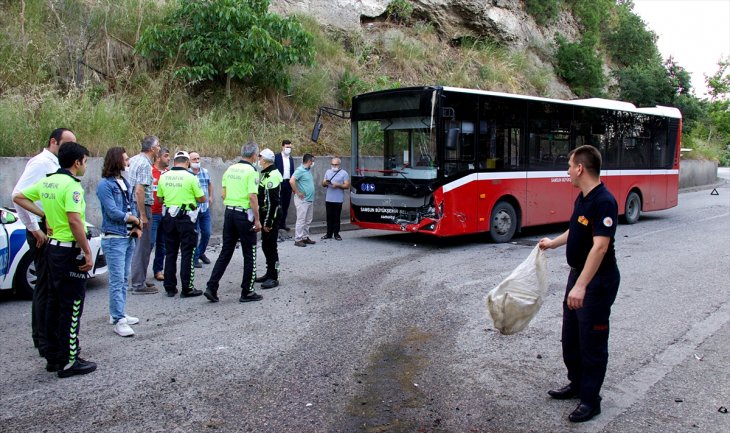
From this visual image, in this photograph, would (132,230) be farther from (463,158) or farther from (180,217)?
(463,158)

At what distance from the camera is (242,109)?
1692cm

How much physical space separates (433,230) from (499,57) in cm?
1768

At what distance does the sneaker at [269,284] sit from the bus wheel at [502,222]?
5.34m

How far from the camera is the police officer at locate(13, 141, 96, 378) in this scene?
5277 mm

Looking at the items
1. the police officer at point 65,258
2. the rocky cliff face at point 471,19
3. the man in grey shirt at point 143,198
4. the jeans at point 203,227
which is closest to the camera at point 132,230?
the police officer at point 65,258

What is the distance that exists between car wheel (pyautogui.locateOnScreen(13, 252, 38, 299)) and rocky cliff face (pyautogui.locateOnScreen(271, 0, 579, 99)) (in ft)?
52.3

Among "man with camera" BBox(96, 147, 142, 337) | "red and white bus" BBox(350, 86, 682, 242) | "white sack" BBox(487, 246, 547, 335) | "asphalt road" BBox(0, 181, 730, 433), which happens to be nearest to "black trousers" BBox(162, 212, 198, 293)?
"asphalt road" BBox(0, 181, 730, 433)

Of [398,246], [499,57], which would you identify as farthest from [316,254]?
[499,57]

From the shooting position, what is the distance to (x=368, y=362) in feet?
18.7

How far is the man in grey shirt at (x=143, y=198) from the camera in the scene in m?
8.21

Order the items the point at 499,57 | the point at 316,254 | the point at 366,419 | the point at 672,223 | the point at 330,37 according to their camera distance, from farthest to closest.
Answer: the point at 499,57 < the point at 330,37 < the point at 672,223 < the point at 316,254 < the point at 366,419

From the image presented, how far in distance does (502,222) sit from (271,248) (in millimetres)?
5887

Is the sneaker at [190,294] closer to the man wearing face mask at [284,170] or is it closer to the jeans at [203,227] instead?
the jeans at [203,227]

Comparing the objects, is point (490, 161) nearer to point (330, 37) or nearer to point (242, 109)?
point (242, 109)
